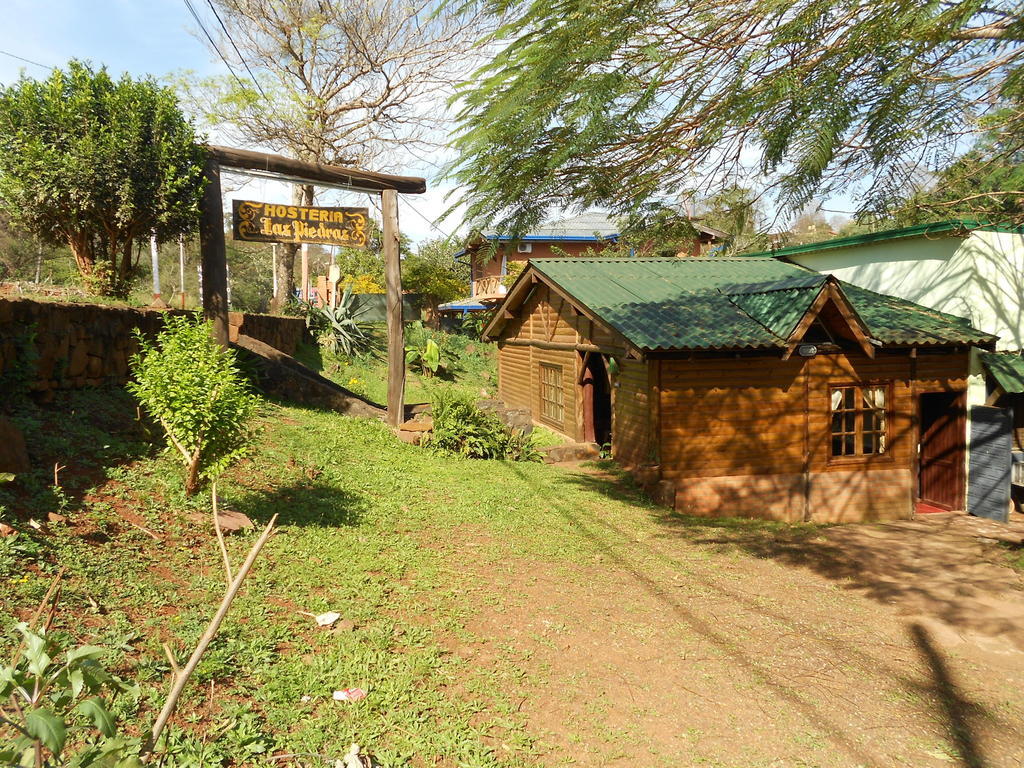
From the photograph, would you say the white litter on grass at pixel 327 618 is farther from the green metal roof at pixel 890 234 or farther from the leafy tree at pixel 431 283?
the leafy tree at pixel 431 283

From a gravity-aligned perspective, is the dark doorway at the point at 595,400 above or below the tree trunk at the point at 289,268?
below

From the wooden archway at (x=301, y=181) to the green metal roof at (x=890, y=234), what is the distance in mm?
9214

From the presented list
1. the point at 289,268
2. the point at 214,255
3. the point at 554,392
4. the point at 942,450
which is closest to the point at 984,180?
the point at 942,450

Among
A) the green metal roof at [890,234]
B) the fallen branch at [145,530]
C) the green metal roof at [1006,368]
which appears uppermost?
the green metal roof at [890,234]

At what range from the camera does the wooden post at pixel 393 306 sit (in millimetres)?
11703

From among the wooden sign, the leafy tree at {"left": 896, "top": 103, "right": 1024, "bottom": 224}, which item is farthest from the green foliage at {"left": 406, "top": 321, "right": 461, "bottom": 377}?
the leafy tree at {"left": 896, "top": 103, "right": 1024, "bottom": 224}

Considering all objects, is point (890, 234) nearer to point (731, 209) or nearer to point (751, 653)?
point (731, 209)

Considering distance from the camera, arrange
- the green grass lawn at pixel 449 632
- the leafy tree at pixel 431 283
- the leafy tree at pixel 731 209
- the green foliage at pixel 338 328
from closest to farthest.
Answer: the green grass lawn at pixel 449 632
the leafy tree at pixel 731 209
the green foliage at pixel 338 328
the leafy tree at pixel 431 283

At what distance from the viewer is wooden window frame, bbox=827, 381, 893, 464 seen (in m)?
12.1

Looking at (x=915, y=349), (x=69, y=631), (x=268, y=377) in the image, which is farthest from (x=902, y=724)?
(x=268, y=377)

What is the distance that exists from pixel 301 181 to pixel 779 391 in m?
8.98

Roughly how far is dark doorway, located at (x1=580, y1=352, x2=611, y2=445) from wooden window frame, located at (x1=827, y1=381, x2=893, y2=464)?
4704 millimetres

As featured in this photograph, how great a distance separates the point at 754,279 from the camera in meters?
14.4

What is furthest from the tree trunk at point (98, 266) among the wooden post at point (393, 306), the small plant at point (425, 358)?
the small plant at point (425, 358)
